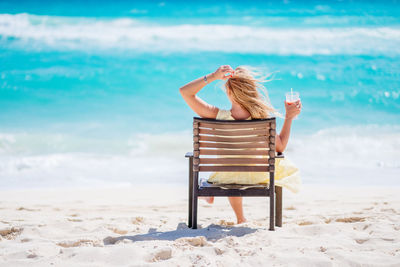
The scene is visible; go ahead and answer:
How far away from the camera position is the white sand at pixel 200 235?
10.0ft

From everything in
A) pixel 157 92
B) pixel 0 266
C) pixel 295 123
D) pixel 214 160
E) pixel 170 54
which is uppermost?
pixel 170 54

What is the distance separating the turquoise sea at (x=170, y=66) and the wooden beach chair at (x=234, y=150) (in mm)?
9772

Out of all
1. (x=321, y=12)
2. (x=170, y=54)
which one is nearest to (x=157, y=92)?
(x=170, y=54)

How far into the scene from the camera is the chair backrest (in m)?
3.89

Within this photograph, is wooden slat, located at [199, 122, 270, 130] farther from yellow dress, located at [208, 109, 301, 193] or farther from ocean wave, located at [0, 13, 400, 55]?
ocean wave, located at [0, 13, 400, 55]

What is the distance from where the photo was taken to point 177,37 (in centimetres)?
2017

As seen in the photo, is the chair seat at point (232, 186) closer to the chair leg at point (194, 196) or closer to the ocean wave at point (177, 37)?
the chair leg at point (194, 196)

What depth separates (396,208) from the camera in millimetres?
5254

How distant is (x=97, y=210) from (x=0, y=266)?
9.40 feet

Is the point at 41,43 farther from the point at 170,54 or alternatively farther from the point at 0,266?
the point at 0,266

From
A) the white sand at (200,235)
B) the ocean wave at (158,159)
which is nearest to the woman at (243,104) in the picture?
the white sand at (200,235)

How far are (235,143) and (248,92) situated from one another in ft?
1.69

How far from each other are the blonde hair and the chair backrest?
28cm

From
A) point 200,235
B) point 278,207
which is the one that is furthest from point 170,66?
point 200,235
